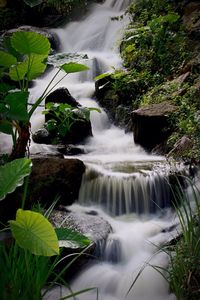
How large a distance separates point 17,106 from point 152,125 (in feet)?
9.68

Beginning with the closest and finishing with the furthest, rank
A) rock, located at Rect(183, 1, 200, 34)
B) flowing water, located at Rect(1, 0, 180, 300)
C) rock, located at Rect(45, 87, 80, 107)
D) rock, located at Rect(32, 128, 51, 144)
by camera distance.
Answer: flowing water, located at Rect(1, 0, 180, 300) < rock, located at Rect(32, 128, 51, 144) < rock, located at Rect(45, 87, 80, 107) < rock, located at Rect(183, 1, 200, 34)

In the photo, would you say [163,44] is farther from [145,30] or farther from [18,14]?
[18,14]

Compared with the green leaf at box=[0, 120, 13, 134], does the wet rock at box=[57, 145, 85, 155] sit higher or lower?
lower

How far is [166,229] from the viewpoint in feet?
12.4

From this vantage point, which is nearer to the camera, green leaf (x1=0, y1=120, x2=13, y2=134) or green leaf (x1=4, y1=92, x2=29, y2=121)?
green leaf (x1=4, y1=92, x2=29, y2=121)

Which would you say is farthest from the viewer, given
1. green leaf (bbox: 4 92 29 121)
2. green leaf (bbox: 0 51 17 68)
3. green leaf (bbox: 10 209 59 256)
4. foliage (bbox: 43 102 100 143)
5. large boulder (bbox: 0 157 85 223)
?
foliage (bbox: 43 102 100 143)

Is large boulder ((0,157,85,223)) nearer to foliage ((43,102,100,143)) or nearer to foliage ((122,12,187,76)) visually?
foliage ((43,102,100,143))

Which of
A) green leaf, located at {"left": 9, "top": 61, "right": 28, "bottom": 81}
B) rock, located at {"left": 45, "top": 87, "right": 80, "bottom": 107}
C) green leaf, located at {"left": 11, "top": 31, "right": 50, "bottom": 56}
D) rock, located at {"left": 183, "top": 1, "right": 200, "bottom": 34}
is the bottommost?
green leaf, located at {"left": 9, "top": 61, "right": 28, "bottom": 81}

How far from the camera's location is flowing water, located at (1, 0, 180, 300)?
10.3 ft

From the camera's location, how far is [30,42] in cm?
295

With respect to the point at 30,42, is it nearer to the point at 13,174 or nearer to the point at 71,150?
the point at 13,174

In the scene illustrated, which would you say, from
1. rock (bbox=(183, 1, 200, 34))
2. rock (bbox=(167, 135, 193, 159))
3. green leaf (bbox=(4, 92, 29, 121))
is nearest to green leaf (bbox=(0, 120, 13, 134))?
green leaf (bbox=(4, 92, 29, 121))

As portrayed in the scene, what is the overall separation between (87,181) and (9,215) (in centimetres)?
95

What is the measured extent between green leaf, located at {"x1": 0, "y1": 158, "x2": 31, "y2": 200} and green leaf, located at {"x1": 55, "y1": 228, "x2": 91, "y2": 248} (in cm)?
41
